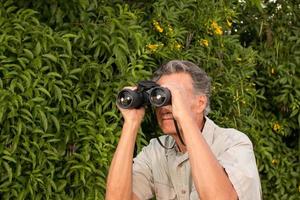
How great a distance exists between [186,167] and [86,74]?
1.02 m

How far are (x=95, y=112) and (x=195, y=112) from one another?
93cm

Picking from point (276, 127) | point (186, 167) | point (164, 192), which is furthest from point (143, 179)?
point (276, 127)

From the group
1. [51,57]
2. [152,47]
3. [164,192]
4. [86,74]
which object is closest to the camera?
[164,192]

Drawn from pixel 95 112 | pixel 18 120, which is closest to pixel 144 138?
pixel 95 112

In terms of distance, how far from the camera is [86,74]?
11.3 ft

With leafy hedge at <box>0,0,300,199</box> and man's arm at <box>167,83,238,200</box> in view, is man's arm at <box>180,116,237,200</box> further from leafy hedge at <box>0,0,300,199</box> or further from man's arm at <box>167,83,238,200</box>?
leafy hedge at <box>0,0,300,199</box>

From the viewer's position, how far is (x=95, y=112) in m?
3.40

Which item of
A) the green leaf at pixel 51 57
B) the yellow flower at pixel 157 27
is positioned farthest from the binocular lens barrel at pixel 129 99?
the yellow flower at pixel 157 27

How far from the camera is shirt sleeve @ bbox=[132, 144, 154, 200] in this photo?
2.73 metres

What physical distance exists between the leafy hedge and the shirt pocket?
63cm

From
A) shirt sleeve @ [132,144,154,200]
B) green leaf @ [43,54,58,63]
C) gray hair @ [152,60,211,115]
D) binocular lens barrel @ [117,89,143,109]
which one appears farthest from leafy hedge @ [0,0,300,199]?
gray hair @ [152,60,211,115]

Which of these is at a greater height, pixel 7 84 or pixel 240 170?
pixel 7 84

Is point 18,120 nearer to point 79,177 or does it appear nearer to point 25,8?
point 79,177

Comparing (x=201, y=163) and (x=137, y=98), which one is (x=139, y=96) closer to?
(x=137, y=98)
